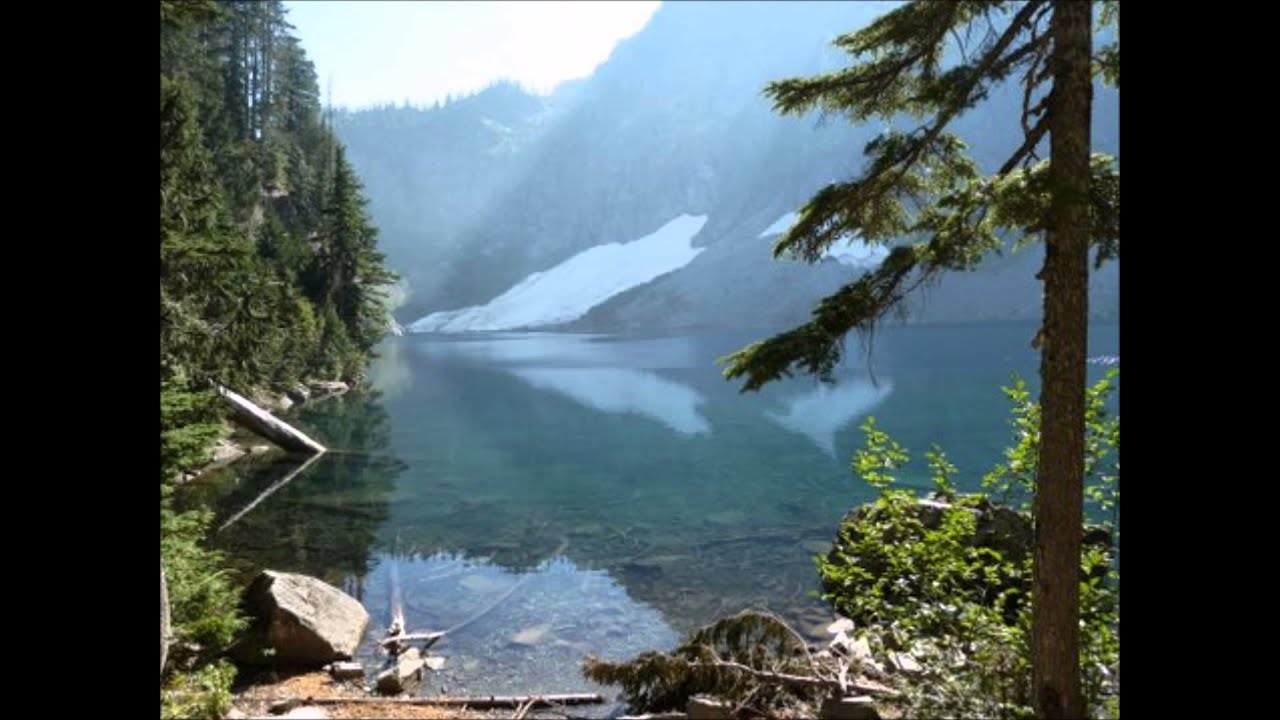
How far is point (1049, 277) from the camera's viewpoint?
473 cm

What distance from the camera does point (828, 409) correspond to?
33.3m

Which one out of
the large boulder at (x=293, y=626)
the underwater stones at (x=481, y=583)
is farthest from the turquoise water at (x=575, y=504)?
the large boulder at (x=293, y=626)

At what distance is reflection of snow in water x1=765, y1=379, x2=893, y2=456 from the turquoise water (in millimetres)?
124

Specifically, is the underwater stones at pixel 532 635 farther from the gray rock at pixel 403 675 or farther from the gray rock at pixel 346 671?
the gray rock at pixel 346 671

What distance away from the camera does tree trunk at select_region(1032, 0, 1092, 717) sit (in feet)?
15.0

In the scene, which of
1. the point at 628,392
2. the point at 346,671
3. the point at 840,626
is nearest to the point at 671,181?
the point at 628,392

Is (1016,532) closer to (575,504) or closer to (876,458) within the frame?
(876,458)

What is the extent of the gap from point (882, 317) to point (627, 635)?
6947 millimetres

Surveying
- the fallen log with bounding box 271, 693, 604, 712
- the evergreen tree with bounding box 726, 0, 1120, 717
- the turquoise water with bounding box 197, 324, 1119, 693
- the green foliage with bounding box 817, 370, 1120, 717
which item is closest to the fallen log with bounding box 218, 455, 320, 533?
the turquoise water with bounding box 197, 324, 1119, 693

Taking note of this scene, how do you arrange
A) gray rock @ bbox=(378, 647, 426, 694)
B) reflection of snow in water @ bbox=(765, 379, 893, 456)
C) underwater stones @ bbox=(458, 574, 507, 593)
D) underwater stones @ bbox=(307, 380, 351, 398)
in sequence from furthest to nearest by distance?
1. underwater stones @ bbox=(307, 380, 351, 398)
2. reflection of snow in water @ bbox=(765, 379, 893, 456)
3. underwater stones @ bbox=(458, 574, 507, 593)
4. gray rock @ bbox=(378, 647, 426, 694)

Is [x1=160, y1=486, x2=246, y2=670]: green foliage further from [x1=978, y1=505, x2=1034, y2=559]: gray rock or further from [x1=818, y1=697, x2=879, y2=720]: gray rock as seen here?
[x1=978, y1=505, x2=1034, y2=559]: gray rock
